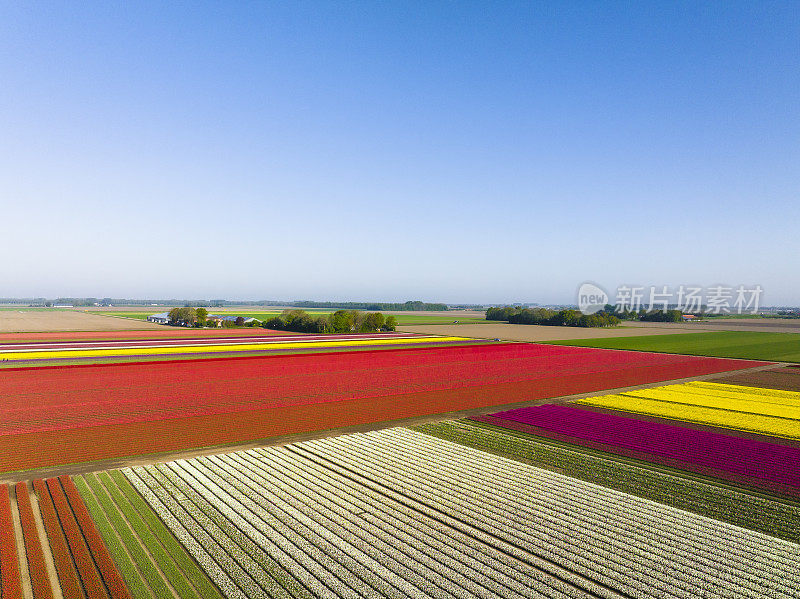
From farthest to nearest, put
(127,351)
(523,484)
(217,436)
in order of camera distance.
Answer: (127,351) < (217,436) < (523,484)

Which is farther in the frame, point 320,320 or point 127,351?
point 320,320

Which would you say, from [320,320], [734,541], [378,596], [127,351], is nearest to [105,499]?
[378,596]

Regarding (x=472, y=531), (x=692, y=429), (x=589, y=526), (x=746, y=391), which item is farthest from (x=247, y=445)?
(x=746, y=391)

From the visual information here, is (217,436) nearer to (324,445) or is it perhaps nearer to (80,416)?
(324,445)

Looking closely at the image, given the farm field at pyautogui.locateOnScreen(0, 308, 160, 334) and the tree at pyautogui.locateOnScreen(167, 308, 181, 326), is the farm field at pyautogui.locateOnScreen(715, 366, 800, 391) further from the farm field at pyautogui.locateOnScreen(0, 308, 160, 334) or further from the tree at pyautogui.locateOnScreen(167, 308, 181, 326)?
the tree at pyautogui.locateOnScreen(167, 308, 181, 326)

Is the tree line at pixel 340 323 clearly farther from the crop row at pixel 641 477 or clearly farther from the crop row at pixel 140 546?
the crop row at pixel 140 546

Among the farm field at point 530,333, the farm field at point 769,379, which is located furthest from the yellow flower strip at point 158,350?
the farm field at point 769,379
